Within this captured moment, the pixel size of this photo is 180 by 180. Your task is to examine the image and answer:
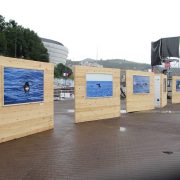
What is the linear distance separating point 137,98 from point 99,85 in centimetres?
511

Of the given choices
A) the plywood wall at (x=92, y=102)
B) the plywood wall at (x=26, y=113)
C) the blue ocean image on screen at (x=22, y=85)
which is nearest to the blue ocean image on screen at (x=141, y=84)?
the plywood wall at (x=92, y=102)

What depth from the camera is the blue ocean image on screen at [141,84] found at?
65.6 ft

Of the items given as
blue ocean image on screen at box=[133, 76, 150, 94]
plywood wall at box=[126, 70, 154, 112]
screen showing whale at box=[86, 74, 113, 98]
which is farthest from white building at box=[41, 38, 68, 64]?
screen showing whale at box=[86, 74, 113, 98]

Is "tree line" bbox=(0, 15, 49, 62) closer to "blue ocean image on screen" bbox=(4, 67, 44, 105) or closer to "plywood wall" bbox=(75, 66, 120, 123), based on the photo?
"plywood wall" bbox=(75, 66, 120, 123)

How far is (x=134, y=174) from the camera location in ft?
22.5

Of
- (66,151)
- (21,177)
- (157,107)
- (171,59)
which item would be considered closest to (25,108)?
(66,151)

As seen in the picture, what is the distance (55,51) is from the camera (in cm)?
13275

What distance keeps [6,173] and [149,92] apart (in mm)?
15630

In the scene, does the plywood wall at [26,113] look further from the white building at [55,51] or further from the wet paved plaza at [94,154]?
the white building at [55,51]

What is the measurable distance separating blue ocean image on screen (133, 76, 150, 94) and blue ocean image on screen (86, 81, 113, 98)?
11.2ft

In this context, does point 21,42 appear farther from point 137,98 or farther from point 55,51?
point 55,51

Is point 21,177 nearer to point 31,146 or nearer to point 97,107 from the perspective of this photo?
point 31,146

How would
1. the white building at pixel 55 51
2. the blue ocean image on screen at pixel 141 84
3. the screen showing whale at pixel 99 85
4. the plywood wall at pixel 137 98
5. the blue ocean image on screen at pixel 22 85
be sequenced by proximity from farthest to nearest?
the white building at pixel 55 51
the blue ocean image on screen at pixel 141 84
the plywood wall at pixel 137 98
the screen showing whale at pixel 99 85
the blue ocean image on screen at pixel 22 85

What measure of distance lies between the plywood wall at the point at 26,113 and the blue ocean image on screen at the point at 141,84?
8.22 m
